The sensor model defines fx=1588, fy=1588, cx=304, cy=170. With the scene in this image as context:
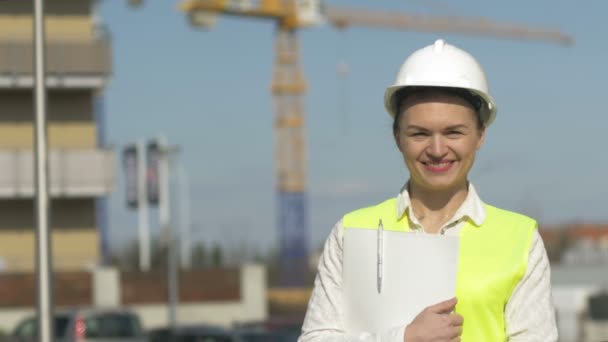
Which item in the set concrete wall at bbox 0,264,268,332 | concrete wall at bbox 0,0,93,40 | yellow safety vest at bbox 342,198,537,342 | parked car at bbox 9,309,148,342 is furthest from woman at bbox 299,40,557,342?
concrete wall at bbox 0,0,93,40

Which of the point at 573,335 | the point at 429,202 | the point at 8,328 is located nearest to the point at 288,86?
the point at 573,335

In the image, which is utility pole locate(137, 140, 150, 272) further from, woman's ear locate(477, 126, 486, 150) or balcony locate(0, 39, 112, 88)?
woman's ear locate(477, 126, 486, 150)

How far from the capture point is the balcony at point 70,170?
174 ft

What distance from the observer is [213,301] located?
54.0 metres

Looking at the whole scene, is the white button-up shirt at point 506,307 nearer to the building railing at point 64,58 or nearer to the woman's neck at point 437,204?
the woman's neck at point 437,204

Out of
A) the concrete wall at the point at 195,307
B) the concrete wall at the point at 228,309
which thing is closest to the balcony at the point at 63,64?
the concrete wall at the point at 195,307

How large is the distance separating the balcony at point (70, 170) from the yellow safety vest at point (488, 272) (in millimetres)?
49890

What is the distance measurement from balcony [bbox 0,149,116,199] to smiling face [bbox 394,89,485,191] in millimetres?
49852

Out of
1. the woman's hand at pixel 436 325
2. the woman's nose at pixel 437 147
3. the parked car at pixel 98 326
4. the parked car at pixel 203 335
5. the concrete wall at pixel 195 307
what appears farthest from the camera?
the concrete wall at pixel 195 307

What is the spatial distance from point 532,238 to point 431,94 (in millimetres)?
388

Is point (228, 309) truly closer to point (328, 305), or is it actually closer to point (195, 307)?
point (195, 307)

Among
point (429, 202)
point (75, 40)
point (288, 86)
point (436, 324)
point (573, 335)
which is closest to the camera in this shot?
point (436, 324)

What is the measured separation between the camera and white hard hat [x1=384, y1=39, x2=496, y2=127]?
3477 millimetres

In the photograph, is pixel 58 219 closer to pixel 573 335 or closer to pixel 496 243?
pixel 573 335
